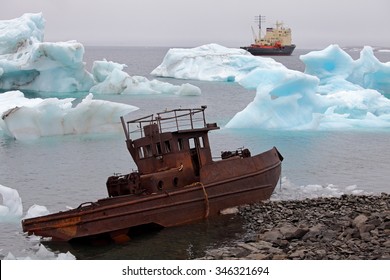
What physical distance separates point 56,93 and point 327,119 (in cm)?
2344

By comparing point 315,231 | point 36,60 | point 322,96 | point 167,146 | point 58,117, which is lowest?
point 322,96

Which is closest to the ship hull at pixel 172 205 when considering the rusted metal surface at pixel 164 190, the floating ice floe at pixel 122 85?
the rusted metal surface at pixel 164 190

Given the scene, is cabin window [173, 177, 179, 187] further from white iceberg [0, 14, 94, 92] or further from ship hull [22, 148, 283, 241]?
white iceberg [0, 14, 94, 92]

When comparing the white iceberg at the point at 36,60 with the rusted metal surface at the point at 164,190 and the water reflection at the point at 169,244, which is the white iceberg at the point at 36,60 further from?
the water reflection at the point at 169,244

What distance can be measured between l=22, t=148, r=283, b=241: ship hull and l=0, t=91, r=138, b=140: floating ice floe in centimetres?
1243

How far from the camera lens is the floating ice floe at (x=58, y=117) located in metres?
27.3

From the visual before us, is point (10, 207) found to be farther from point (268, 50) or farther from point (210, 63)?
point (268, 50)

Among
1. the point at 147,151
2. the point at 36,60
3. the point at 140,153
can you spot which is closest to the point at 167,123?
the point at 36,60

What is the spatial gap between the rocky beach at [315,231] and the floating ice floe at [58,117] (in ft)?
44.8

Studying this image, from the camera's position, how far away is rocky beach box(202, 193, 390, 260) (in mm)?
10539

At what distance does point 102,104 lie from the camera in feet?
92.0

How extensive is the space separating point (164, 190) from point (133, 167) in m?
8.21

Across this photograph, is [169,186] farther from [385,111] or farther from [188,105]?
[188,105]

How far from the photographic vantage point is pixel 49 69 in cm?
4353
